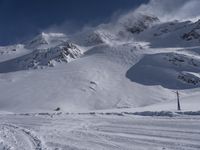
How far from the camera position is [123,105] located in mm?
73188

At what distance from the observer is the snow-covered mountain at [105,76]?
75.0m

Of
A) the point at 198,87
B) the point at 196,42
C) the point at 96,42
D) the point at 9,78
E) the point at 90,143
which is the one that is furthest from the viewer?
the point at 96,42

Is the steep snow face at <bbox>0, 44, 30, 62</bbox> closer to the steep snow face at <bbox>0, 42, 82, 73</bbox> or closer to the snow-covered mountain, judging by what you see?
the snow-covered mountain

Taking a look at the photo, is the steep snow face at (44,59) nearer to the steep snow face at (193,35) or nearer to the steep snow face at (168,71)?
the steep snow face at (168,71)

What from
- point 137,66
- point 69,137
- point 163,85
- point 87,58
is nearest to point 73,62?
point 87,58

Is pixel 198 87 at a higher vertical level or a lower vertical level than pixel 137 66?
lower

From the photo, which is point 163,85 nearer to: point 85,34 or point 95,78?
point 95,78

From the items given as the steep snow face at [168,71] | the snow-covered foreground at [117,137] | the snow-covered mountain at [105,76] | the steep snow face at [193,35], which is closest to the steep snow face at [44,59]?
the snow-covered mountain at [105,76]

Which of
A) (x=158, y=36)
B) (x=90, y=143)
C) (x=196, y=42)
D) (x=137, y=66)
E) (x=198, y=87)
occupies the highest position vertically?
(x=158, y=36)

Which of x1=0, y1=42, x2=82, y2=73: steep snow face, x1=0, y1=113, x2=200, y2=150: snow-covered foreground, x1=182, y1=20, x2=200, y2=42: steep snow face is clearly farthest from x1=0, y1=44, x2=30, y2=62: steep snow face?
x1=0, y1=113, x2=200, y2=150: snow-covered foreground

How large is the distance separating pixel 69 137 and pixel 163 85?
79.4 metres

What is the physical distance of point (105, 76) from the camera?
98.6 m

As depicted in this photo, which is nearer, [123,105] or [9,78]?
[123,105]

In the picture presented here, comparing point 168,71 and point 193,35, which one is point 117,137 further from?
point 193,35
